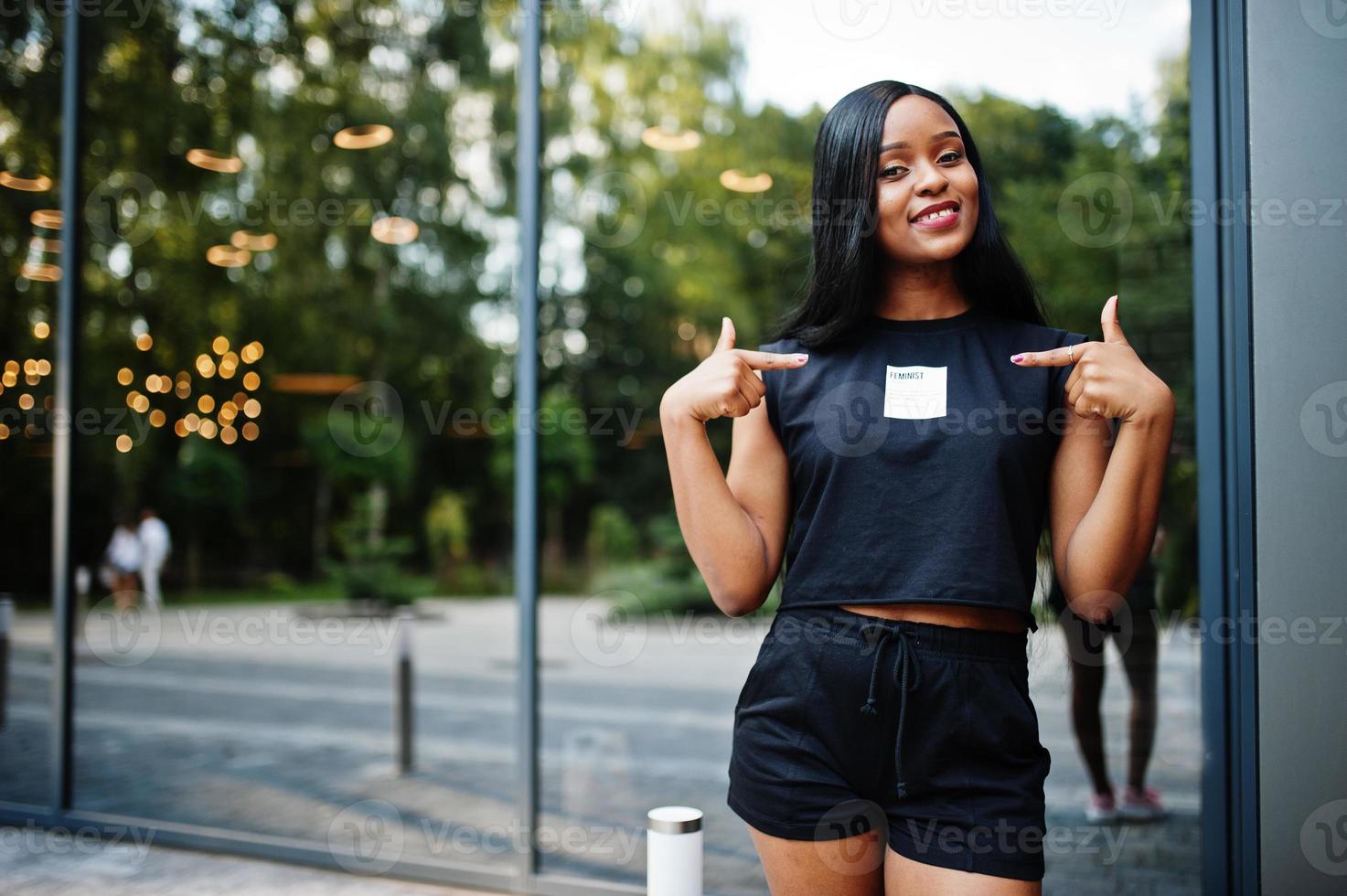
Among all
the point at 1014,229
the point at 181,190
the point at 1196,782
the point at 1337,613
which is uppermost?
the point at 181,190

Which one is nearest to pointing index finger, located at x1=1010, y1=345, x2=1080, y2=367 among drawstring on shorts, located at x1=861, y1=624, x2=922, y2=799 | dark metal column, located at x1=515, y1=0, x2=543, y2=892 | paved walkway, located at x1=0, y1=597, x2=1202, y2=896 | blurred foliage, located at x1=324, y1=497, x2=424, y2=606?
drawstring on shorts, located at x1=861, y1=624, x2=922, y2=799

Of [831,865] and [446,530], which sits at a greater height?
[831,865]

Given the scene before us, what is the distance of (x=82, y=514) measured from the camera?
4055mm

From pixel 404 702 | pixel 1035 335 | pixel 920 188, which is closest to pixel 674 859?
pixel 1035 335

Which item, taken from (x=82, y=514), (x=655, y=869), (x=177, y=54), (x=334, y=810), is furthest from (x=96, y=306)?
(x=655, y=869)

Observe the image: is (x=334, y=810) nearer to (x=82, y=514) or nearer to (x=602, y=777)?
(x=602, y=777)

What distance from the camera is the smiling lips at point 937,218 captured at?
1.43 meters

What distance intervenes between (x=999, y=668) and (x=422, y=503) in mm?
10516

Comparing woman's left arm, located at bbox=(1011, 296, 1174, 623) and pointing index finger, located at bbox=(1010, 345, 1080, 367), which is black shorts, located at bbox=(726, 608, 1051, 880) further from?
pointing index finger, located at bbox=(1010, 345, 1080, 367)

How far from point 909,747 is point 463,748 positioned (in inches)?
184

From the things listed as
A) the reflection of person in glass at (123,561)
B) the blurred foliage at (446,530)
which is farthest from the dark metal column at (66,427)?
the blurred foliage at (446,530)

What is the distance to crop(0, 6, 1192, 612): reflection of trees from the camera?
4.61 m

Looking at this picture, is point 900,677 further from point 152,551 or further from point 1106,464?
point 152,551

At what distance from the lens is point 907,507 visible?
138cm
